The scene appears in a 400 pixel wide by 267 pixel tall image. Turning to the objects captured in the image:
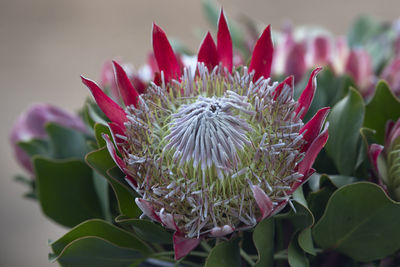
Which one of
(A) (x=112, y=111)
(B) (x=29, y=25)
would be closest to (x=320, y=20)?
(B) (x=29, y=25)

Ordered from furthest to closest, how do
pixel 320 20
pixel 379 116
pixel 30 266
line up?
pixel 320 20
pixel 30 266
pixel 379 116

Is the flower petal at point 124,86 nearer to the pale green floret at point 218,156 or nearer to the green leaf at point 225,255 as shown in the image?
the pale green floret at point 218,156

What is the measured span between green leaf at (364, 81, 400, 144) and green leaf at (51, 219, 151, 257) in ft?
0.99

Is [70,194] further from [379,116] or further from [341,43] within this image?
[341,43]

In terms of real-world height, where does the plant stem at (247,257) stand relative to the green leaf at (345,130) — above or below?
below

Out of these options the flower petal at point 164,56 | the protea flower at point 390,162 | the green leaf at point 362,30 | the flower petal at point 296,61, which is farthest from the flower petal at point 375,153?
the green leaf at point 362,30

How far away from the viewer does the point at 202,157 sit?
460 millimetres

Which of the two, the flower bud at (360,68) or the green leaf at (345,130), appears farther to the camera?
the flower bud at (360,68)

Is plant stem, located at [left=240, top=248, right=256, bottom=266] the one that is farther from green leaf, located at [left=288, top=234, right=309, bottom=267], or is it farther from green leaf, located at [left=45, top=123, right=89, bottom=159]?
green leaf, located at [left=45, top=123, right=89, bottom=159]

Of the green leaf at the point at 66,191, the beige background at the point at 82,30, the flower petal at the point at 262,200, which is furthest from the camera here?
the beige background at the point at 82,30

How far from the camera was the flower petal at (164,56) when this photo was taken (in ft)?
1.70

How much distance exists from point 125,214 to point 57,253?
0.09m

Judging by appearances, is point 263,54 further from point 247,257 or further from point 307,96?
point 247,257

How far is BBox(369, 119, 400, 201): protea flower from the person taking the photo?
50 centimetres
